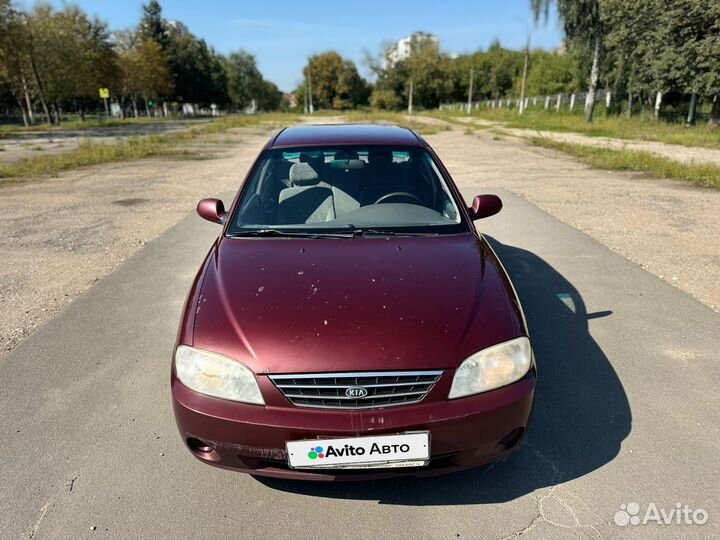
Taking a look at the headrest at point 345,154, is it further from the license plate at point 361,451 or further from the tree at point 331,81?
the tree at point 331,81

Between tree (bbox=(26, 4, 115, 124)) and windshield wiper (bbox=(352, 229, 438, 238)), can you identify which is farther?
tree (bbox=(26, 4, 115, 124))

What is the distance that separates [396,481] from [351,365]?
0.77 metres

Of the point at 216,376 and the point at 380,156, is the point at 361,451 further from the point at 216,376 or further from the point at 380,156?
the point at 380,156

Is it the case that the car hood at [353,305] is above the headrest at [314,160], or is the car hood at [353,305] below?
below

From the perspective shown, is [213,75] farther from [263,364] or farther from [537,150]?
[263,364]

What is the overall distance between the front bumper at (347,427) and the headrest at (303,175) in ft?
6.32

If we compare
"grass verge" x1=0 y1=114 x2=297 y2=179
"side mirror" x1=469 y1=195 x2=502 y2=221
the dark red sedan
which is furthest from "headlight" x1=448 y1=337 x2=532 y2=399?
"grass verge" x1=0 y1=114 x2=297 y2=179

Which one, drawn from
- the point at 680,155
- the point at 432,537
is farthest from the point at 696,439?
the point at 680,155

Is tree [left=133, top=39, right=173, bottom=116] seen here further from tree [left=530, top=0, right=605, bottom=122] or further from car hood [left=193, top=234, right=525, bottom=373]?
car hood [left=193, top=234, right=525, bottom=373]

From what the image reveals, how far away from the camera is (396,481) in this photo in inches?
98.3

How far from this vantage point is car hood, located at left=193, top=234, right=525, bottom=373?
2172mm

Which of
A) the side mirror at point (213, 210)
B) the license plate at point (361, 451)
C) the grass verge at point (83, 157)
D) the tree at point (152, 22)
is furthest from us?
the tree at point (152, 22)

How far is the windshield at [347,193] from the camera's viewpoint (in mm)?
3301

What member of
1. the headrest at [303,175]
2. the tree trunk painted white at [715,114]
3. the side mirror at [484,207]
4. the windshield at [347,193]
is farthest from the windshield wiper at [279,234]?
the tree trunk painted white at [715,114]
